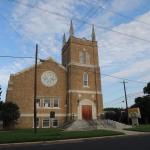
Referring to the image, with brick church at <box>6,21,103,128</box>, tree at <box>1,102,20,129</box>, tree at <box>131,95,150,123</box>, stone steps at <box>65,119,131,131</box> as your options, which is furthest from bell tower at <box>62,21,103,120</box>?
tree at <box>131,95,150,123</box>

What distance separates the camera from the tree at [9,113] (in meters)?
37.2

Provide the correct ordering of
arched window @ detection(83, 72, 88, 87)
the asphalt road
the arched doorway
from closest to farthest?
Result: the asphalt road
the arched doorway
arched window @ detection(83, 72, 88, 87)

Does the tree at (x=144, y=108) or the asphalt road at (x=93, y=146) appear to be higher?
the tree at (x=144, y=108)

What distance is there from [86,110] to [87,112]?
1.24 ft

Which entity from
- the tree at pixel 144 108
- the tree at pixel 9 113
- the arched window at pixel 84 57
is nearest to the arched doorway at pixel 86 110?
the arched window at pixel 84 57

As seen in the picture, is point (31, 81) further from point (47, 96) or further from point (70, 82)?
point (70, 82)

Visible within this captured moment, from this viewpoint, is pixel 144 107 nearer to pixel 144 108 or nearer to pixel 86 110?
pixel 144 108

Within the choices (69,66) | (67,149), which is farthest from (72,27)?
(67,149)

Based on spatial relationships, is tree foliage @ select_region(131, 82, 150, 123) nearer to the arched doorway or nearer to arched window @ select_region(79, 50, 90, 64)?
the arched doorway

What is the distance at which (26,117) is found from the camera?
40938 mm

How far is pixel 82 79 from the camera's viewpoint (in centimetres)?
4559

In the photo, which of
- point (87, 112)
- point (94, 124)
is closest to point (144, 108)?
point (87, 112)

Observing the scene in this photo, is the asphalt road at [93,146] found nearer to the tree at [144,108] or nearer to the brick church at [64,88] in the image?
the brick church at [64,88]

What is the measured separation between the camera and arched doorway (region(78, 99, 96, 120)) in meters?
43.9
